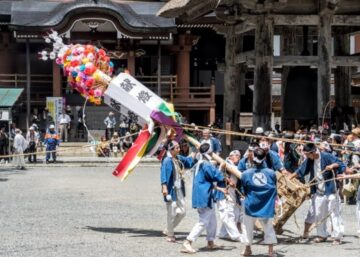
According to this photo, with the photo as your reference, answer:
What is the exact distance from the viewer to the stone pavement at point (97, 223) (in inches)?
329

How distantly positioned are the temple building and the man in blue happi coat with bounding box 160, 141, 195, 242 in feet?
18.9

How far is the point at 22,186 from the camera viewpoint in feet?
51.5

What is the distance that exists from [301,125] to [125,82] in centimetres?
963

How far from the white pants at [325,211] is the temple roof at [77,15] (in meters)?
19.0

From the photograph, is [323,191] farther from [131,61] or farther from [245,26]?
[131,61]

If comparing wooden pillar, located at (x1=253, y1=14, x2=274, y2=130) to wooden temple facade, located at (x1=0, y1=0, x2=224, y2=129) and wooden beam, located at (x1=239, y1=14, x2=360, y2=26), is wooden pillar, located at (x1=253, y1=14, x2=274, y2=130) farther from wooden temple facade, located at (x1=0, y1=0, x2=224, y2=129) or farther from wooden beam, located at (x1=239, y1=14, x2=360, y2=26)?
wooden temple facade, located at (x1=0, y1=0, x2=224, y2=129)

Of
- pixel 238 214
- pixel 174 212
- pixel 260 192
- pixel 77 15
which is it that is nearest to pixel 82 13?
pixel 77 15

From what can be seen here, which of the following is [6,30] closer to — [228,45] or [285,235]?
[228,45]

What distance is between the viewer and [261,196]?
7.94 metres

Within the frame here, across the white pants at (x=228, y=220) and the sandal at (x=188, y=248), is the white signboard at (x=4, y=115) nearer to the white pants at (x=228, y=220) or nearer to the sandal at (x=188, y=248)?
the white pants at (x=228, y=220)

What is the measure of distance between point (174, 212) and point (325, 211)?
2.08m

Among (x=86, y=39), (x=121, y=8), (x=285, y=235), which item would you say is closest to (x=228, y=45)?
(x=285, y=235)

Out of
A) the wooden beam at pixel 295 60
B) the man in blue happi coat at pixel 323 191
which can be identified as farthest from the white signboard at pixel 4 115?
the man in blue happi coat at pixel 323 191

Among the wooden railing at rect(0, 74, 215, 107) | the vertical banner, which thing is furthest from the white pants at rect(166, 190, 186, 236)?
the wooden railing at rect(0, 74, 215, 107)
